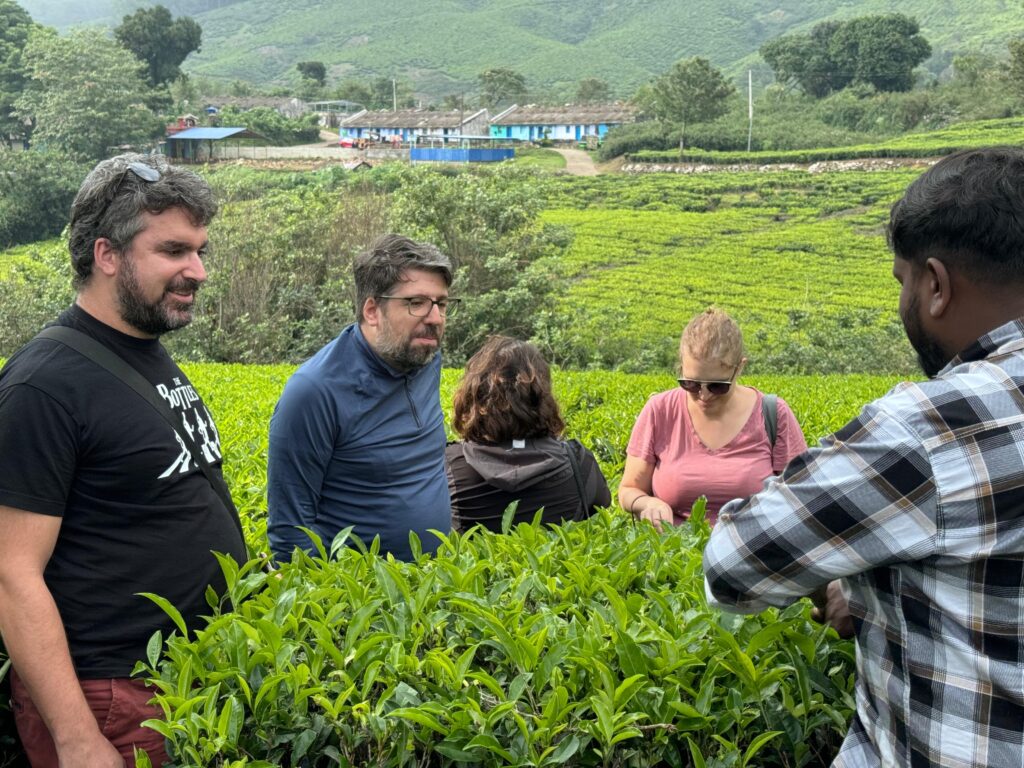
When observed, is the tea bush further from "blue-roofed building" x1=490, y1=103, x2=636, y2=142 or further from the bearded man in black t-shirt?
"blue-roofed building" x1=490, y1=103, x2=636, y2=142

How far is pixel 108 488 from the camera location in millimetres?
2174

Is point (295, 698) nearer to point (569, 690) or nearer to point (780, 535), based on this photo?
point (569, 690)

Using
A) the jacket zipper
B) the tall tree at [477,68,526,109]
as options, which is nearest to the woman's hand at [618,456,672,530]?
the jacket zipper

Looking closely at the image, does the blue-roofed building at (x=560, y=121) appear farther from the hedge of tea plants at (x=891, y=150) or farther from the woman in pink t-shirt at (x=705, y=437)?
the woman in pink t-shirt at (x=705, y=437)

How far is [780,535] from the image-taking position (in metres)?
1.50

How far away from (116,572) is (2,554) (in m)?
0.24

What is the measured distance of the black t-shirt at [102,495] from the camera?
2049 mm

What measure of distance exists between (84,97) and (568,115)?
34.7 m

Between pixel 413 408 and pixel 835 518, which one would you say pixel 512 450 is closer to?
pixel 413 408

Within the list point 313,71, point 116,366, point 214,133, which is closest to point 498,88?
point 214,133

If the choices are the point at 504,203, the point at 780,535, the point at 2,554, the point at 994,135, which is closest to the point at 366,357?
the point at 2,554

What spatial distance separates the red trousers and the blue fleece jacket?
0.99 meters

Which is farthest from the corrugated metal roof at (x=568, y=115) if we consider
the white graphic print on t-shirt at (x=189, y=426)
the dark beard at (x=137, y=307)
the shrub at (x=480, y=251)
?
the dark beard at (x=137, y=307)

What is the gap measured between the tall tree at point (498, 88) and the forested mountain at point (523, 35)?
1089 inches
